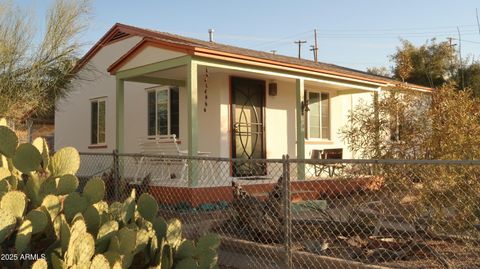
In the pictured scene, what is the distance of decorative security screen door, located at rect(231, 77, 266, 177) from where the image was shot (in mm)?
11617

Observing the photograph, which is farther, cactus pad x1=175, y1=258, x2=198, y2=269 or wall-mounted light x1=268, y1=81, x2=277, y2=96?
wall-mounted light x1=268, y1=81, x2=277, y2=96

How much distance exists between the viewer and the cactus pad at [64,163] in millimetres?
3271

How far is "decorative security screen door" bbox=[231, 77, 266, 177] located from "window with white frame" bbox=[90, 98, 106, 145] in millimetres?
5090

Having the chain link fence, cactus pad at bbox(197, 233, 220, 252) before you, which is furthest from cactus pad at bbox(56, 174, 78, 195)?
the chain link fence

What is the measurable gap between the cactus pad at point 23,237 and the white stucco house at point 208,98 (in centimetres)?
614

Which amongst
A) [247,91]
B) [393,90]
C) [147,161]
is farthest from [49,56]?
[393,90]

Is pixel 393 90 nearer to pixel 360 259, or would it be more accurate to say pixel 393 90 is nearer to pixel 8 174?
pixel 360 259

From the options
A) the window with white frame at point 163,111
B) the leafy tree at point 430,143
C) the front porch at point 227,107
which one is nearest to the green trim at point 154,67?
the front porch at point 227,107

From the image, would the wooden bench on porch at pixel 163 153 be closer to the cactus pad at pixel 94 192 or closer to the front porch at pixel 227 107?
the front porch at pixel 227 107

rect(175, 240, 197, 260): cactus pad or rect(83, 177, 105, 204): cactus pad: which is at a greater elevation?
rect(83, 177, 105, 204): cactus pad

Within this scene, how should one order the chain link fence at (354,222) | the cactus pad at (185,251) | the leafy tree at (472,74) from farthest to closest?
the leafy tree at (472,74), the chain link fence at (354,222), the cactus pad at (185,251)

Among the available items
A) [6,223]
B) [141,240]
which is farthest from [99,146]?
[6,223]

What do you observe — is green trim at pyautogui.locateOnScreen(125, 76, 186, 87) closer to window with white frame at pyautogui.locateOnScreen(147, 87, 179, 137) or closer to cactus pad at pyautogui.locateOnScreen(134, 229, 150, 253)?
window with white frame at pyautogui.locateOnScreen(147, 87, 179, 137)

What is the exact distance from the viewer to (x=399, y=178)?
19.2ft
